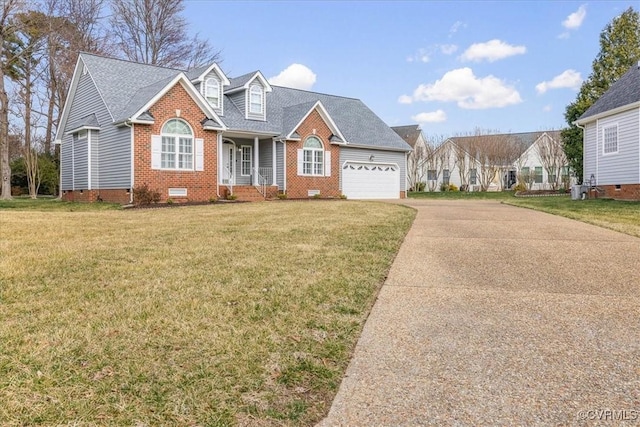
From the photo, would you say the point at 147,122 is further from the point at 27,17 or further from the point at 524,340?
the point at 524,340

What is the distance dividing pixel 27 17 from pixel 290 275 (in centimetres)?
2685

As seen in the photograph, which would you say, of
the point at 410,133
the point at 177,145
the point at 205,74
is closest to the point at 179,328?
the point at 177,145

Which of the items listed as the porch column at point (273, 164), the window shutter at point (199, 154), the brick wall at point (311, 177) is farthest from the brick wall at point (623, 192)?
the window shutter at point (199, 154)

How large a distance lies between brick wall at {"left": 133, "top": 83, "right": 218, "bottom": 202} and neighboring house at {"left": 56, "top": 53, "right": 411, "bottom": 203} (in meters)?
0.04

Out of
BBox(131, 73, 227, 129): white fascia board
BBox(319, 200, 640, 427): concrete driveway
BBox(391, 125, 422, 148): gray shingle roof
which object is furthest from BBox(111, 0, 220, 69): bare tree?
BBox(319, 200, 640, 427): concrete driveway

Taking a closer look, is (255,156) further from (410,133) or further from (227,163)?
(410,133)

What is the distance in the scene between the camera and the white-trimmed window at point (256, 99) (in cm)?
2243

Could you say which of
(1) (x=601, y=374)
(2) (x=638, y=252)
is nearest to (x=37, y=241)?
(1) (x=601, y=374)

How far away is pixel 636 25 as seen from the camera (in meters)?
24.7

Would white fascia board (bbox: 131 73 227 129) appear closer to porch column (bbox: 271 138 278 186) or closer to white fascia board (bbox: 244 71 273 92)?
porch column (bbox: 271 138 278 186)

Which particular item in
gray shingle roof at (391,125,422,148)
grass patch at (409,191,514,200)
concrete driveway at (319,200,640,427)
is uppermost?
gray shingle roof at (391,125,422,148)

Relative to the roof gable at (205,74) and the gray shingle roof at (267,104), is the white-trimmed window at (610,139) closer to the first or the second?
the gray shingle roof at (267,104)

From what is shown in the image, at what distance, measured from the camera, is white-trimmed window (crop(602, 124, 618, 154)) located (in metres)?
18.2

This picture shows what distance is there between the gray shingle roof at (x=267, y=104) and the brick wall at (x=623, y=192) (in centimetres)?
1128
